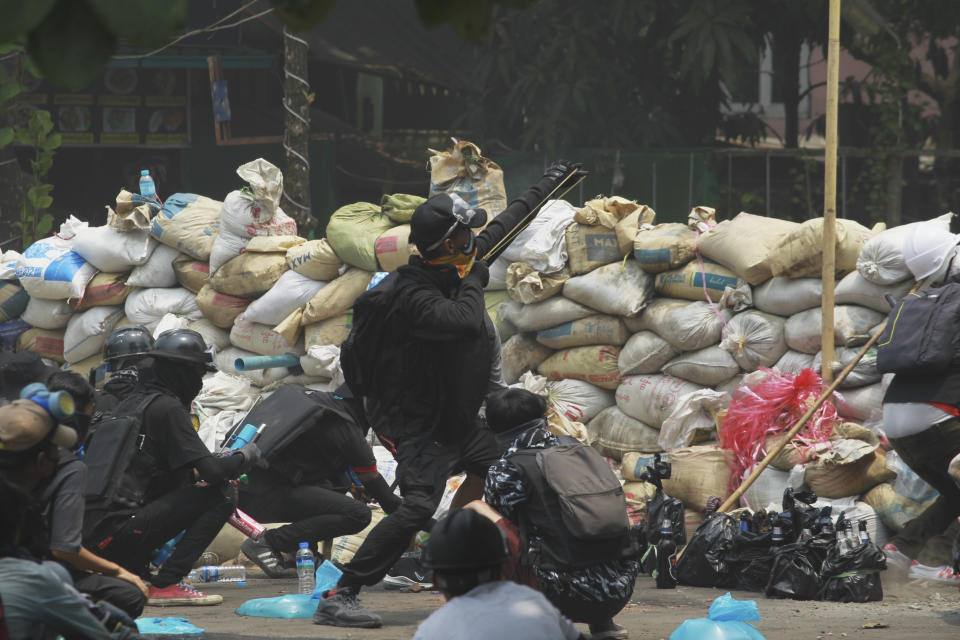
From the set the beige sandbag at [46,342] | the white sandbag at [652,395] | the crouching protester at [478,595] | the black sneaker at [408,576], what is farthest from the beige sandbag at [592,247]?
the crouching protester at [478,595]

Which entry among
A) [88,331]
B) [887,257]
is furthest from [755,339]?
[88,331]

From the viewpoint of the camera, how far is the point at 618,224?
701 cm

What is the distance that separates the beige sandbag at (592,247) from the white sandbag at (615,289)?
0.06 m

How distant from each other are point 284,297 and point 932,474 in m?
3.74

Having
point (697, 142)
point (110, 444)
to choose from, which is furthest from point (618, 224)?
point (697, 142)

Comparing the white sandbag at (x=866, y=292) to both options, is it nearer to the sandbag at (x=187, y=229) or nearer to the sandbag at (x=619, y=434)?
the sandbag at (x=619, y=434)

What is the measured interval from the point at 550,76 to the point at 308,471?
6912 mm

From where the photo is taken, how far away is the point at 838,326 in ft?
20.8

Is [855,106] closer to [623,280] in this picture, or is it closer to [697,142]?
[697,142]

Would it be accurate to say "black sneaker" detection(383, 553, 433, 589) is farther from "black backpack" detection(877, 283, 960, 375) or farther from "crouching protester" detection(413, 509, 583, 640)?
"crouching protester" detection(413, 509, 583, 640)

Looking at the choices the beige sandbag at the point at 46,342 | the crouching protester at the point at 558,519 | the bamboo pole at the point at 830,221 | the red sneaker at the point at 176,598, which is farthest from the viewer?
the beige sandbag at the point at 46,342

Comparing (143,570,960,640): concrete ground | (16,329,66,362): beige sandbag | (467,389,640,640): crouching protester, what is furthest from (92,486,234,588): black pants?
(16,329,66,362): beige sandbag

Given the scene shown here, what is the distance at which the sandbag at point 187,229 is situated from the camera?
7.82 meters

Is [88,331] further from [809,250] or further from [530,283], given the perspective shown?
[809,250]
